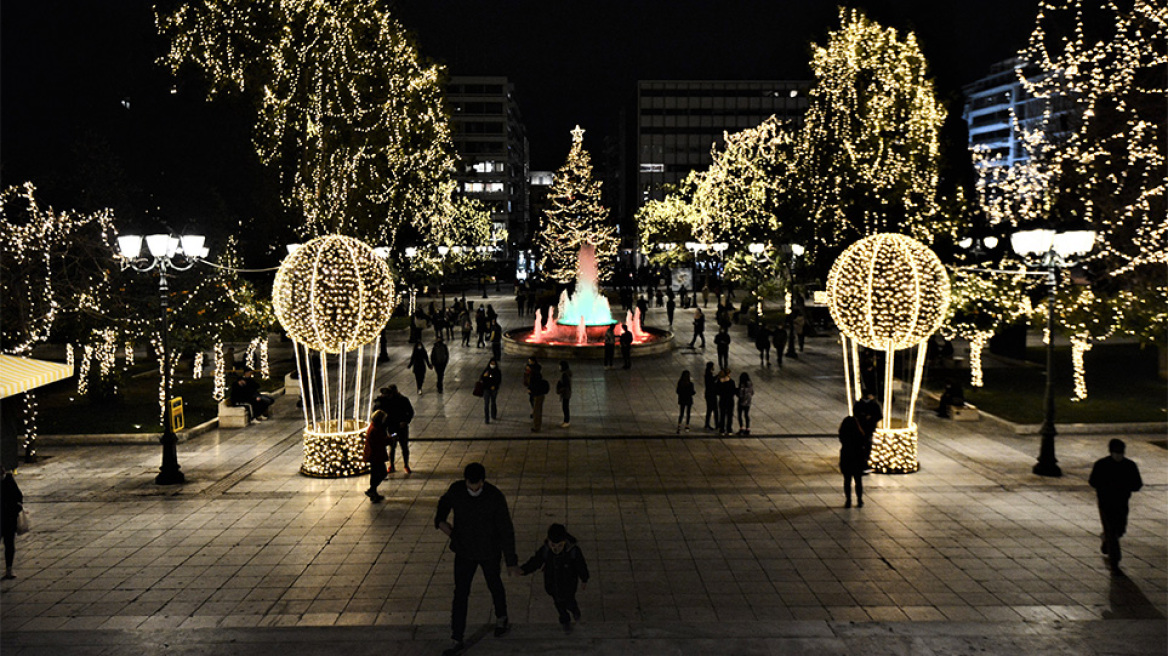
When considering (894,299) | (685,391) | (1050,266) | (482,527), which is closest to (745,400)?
(685,391)

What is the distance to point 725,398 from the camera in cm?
1789

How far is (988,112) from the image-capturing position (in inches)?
5522

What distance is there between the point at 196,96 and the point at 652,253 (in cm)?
4203

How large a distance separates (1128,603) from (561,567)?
565 centimetres

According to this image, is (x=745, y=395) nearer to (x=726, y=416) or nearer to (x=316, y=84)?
(x=726, y=416)

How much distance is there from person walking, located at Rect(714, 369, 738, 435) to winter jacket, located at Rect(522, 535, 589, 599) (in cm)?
1017

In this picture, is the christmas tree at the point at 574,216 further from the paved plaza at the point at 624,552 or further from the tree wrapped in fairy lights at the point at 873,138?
the paved plaza at the point at 624,552

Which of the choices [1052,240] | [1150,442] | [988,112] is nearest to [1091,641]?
[1052,240]

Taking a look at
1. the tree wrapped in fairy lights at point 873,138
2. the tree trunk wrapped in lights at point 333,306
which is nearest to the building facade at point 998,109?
the tree wrapped in fairy lights at point 873,138

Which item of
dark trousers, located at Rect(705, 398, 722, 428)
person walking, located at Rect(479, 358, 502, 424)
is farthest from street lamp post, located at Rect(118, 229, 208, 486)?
dark trousers, located at Rect(705, 398, 722, 428)

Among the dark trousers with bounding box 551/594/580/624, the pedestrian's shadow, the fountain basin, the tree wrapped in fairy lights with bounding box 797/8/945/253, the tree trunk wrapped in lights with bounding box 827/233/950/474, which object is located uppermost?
the tree wrapped in fairy lights with bounding box 797/8/945/253

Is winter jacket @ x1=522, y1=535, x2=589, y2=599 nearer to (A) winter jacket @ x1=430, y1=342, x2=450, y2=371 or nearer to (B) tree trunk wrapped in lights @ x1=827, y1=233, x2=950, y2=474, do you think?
(B) tree trunk wrapped in lights @ x1=827, y1=233, x2=950, y2=474

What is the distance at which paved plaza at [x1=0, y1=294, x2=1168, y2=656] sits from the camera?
8.31m

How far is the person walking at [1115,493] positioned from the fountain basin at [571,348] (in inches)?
854
